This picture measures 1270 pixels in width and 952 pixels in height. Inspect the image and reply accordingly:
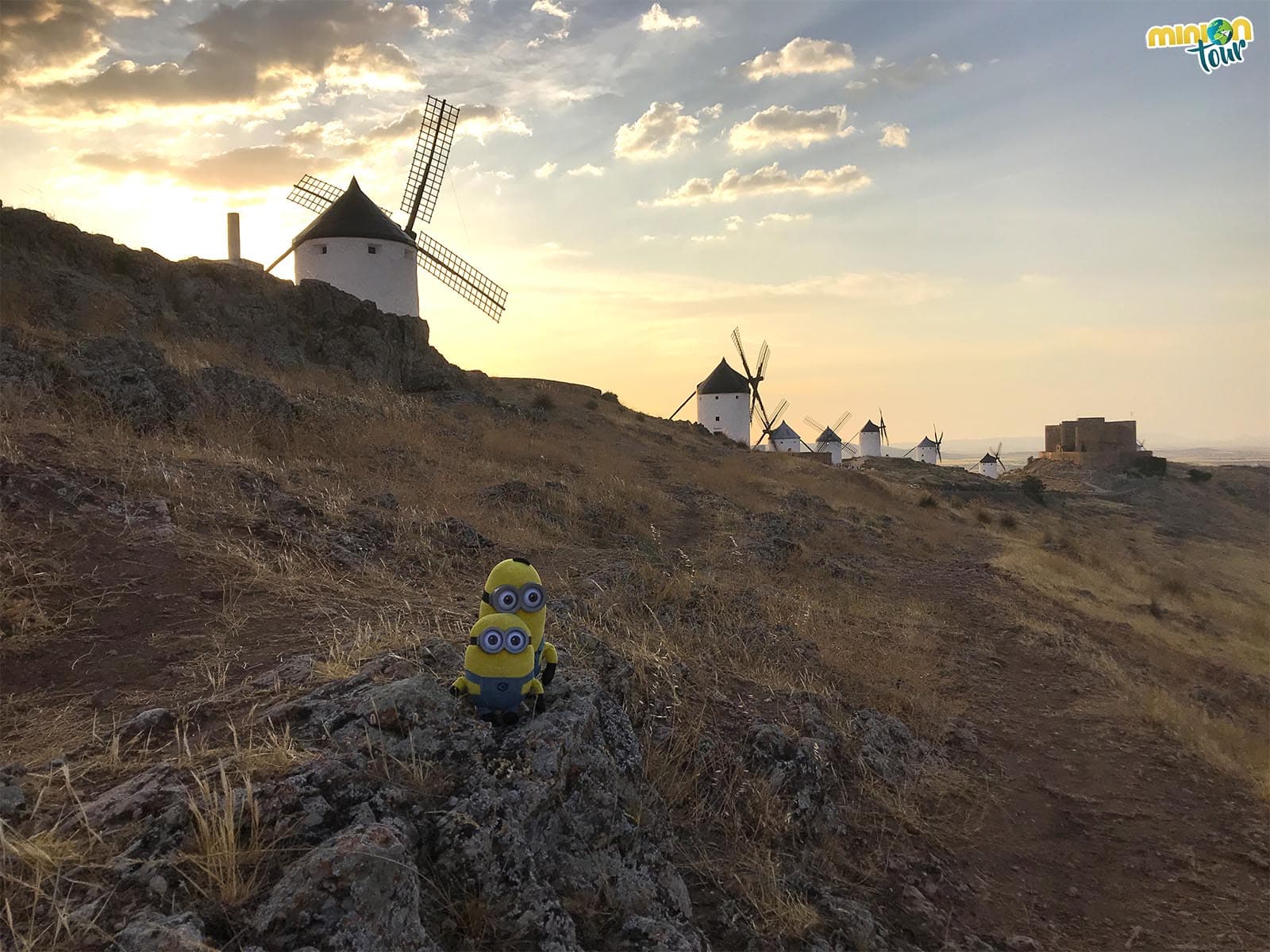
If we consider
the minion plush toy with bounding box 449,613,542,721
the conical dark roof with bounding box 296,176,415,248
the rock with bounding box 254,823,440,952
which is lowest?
the rock with bounding box 254,823,440,952

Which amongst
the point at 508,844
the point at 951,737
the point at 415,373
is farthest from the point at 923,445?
the point at 508,844

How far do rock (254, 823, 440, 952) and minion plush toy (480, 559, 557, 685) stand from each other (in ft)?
4.19

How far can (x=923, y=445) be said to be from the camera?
8206 cm

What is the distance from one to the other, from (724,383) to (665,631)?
49737 mm

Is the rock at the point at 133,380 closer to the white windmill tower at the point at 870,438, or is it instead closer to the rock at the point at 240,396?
the rock at the point at 240,396

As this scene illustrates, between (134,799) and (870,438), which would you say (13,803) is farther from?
(870,438)

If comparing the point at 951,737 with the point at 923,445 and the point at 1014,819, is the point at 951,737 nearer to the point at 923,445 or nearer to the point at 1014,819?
the point at 1014,819

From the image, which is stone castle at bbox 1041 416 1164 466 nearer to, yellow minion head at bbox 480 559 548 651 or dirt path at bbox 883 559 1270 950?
dirt path at bbox 883 559 1270 950

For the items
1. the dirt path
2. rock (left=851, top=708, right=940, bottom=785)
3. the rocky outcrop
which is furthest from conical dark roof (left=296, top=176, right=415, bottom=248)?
rock (left=851, top=708, right=940, bottom=785)

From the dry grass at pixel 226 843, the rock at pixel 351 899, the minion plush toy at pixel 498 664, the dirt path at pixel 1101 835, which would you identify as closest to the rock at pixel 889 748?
the dirt path at pixel 1101 835

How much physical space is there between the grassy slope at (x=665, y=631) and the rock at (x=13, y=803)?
0.35ft

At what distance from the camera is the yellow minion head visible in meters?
3.94

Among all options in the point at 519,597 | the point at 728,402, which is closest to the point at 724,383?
the point at 728,402

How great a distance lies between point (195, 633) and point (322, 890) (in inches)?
129
